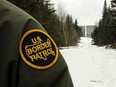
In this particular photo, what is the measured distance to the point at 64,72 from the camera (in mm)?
944

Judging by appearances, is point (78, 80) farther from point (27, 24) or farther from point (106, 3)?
point (106, 3)

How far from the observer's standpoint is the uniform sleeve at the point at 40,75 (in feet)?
2.86

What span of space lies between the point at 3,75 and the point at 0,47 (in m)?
0.10

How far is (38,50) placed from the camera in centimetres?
92

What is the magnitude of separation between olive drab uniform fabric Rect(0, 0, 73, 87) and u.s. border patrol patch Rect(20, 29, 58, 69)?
0.01 meters

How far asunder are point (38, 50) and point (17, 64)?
0.09 metres

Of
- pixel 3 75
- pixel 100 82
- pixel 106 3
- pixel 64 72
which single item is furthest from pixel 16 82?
pixel 106 3

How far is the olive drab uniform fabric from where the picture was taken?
874mm

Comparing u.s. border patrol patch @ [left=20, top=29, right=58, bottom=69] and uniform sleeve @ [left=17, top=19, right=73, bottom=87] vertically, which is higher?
u.s. border patrol patch @ [left=20, top=29, right=58, bottom=69]

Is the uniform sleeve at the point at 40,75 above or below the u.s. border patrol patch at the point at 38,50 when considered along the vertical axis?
below

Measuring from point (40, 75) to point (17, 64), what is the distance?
89 millimetres

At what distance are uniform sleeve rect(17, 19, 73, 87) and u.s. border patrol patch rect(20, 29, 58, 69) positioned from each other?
0.05 ft

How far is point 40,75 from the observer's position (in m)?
0.88

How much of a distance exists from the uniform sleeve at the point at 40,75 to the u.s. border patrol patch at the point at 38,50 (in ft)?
0.05
